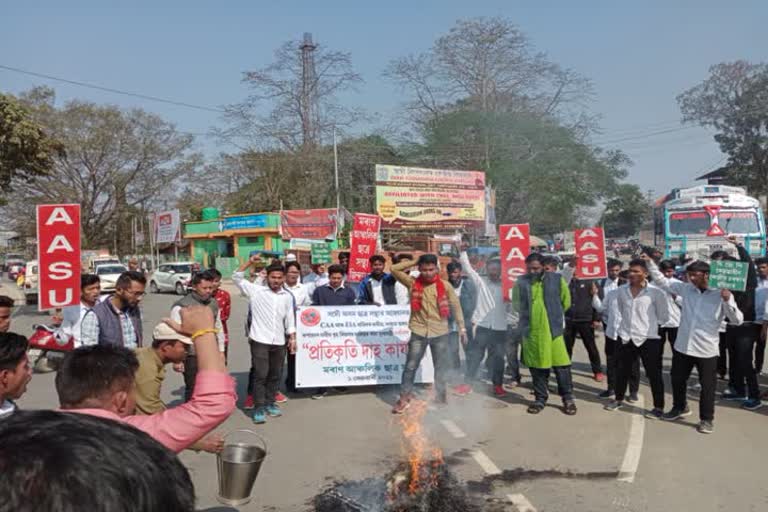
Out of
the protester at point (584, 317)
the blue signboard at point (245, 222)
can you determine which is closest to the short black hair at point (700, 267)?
the protester at point (584, 317)

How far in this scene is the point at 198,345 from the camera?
2.04 metres

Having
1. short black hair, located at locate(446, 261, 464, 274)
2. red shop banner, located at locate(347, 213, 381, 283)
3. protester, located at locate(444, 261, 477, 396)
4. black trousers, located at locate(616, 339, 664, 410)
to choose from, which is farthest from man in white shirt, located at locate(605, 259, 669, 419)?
red shop banner, located at locate(347, 213, 381, 283)

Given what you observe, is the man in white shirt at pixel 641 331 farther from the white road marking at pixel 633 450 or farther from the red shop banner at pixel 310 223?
the red shop banner at pixel 310 223

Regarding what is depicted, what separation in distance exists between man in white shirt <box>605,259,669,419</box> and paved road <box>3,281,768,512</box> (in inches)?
14.4

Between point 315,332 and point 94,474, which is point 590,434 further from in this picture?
point 94,474

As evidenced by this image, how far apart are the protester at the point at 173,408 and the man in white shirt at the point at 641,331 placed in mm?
5825

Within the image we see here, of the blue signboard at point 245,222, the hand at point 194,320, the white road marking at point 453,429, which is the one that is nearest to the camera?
the hand at point 194,320

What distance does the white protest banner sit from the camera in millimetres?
7961

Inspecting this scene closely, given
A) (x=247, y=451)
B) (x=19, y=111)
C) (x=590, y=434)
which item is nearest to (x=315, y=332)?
(x=590, y=434)

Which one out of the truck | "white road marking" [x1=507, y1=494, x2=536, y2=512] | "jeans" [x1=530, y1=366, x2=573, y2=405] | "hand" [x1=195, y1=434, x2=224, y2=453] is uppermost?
the truck

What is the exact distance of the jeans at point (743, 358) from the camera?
684 centimetres

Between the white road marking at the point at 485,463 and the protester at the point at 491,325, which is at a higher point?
the protester at the point at 491,325

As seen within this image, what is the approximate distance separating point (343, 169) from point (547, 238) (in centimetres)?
1884

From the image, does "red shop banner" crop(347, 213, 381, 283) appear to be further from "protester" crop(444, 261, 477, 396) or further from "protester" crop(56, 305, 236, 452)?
"protester" crop(56, 305, 236, 452)
